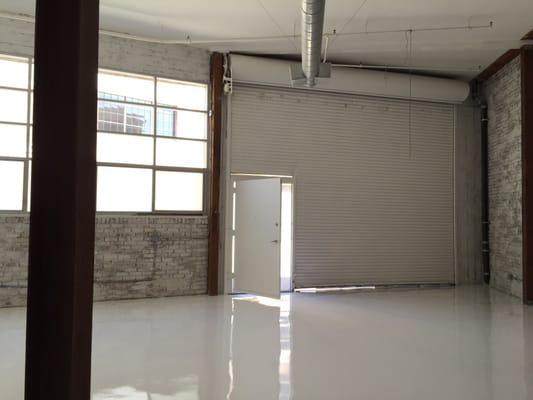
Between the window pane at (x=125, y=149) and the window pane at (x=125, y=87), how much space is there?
63cm

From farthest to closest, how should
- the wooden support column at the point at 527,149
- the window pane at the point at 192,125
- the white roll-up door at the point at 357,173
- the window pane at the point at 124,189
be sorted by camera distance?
1. the white roll-up door at the point at 357,173
2. the window pane at the point at 192,125
3. the wooden support column at the point at 527,149
4. the window pane at the point at 124,189

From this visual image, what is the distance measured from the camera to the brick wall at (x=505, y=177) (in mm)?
7289

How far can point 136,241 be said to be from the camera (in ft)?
22.0

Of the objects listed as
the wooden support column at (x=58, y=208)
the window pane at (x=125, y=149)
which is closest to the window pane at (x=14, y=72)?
the window pane at (x=125, y=149)

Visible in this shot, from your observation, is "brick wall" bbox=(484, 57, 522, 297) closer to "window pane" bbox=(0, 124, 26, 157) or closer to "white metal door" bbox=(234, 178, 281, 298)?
"white metal door" bbox=(234, 178, 281, 298)

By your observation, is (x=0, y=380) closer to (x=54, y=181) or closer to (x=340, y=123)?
(x=54, y=181)

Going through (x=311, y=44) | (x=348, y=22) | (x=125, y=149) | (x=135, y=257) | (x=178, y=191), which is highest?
(x=348, y=22)

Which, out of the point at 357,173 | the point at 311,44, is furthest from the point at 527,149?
the point at 311,44

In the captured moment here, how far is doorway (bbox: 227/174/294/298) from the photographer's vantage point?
701 centimetres

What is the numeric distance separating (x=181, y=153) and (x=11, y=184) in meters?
2.59

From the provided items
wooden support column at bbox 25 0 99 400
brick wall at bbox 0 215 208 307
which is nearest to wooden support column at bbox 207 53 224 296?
brick wall at bbox 0 215 208 307

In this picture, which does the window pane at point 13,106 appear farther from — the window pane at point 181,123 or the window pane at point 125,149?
the window pane at point 181,123

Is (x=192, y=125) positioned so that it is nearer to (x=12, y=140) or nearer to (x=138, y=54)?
(x=138, y=54)

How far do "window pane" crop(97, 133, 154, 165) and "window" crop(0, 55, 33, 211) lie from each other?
1.04m
